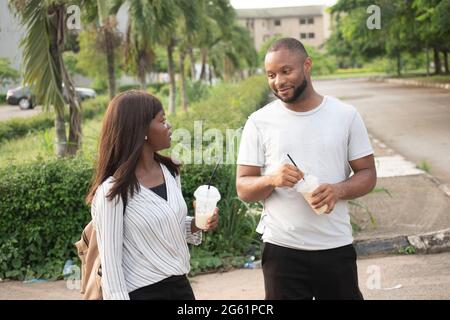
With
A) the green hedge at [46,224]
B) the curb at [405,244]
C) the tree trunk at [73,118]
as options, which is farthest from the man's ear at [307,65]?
the tree trunk at [73,118]

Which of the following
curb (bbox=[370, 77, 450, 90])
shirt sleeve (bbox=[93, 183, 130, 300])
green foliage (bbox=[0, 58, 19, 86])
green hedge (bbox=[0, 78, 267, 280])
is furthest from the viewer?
curb (bbox=[370, 77, 450, 90])

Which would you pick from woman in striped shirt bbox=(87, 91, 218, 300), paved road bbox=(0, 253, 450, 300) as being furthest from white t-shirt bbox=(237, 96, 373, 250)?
paved road bbox=(0, 253, 450, 300)

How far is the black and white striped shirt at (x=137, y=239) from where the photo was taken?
8.64 ft

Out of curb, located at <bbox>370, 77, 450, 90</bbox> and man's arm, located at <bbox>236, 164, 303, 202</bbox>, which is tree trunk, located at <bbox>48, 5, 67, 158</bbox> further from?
curb, located at <bbox>370, 77, 450, 90</bbox>

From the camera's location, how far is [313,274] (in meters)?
2.97

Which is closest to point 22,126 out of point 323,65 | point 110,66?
point 110,66

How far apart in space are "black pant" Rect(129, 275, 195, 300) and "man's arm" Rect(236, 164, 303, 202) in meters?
0.48

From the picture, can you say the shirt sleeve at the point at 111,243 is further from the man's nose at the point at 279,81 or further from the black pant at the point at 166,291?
the man's nose at the point at 279,81

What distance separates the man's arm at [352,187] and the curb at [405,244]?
3550 mm

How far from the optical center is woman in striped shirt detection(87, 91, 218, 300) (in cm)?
264

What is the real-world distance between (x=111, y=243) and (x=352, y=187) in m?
1.05

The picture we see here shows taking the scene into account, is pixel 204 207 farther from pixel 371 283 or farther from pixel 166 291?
pixel 371 283
